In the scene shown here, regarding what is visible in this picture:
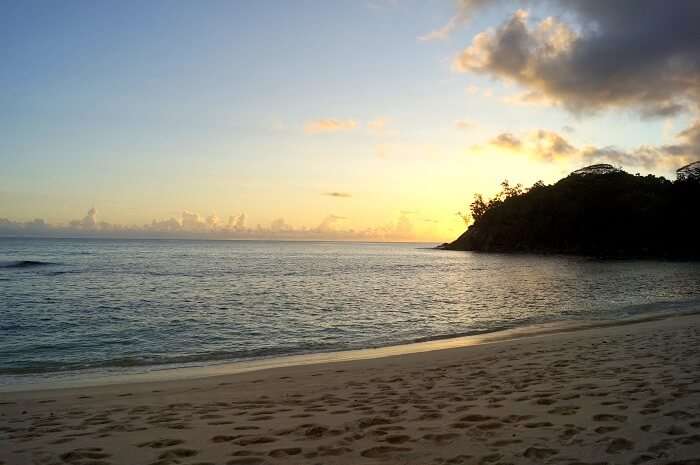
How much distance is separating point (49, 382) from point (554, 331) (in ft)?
59.7

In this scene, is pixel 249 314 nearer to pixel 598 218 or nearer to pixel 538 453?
pixel 538 453

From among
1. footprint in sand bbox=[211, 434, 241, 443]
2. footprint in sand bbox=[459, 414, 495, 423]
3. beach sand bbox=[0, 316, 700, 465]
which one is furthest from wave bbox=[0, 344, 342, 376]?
footprint in sand bbox=[459, 414, 495, 423]

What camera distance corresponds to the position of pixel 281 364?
14414 millimetres

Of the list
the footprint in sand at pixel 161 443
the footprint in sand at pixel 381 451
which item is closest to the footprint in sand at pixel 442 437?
the footprint in sand at pixel 381 451

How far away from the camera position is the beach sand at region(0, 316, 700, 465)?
549cm

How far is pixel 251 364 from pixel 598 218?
140m

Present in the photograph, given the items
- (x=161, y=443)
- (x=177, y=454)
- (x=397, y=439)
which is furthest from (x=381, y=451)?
(x=161, y=443)

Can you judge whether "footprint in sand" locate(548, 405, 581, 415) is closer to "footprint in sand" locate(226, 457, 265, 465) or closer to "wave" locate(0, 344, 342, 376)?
"footprint in sand" locate(226, 457, 265, 465)

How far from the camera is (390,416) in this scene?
7.13 metres

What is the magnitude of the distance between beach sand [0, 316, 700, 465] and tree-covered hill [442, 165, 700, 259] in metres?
118

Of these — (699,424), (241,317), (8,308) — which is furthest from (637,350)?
(8,308)

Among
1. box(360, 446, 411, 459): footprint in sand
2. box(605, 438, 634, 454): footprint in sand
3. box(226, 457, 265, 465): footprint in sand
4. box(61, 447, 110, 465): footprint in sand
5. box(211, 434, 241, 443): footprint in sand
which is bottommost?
box(61, 447, 110, 465): footprint in sand

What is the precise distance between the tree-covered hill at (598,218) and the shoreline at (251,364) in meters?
109

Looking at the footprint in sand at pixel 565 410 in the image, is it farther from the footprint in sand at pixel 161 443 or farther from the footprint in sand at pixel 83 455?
the footprint in sand at pixel 83 455
